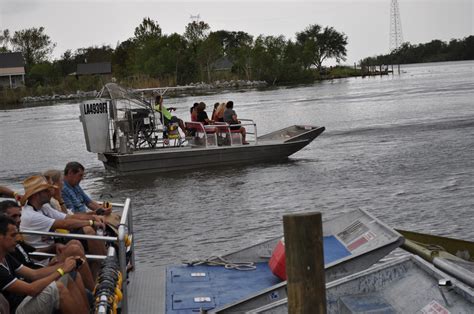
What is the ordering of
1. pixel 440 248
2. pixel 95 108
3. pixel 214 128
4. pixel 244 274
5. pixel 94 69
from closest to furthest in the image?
pixel 244 274 → pixel 440 248 → pixel 95 108 → pixel 214 128 → pixel 94 69

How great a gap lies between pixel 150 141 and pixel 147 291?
46.8 ft

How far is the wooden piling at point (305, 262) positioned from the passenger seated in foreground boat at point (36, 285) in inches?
72.4

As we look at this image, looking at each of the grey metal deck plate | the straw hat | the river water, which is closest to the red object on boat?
the grey metal deck plate

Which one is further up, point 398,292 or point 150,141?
point 150,141

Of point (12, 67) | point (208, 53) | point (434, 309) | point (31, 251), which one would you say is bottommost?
point (434, 309)

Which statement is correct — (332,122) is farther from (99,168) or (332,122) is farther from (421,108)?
(99,168)

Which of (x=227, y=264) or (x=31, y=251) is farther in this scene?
(x=227, y=264)

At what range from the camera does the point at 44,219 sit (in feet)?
26.2

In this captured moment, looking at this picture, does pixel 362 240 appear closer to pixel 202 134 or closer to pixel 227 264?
pixel 227 264

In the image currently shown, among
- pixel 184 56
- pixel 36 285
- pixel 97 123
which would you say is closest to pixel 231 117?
pixel 97 123

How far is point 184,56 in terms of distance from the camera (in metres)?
116

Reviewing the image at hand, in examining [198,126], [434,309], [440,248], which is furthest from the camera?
[198,126]

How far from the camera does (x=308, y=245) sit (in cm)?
578

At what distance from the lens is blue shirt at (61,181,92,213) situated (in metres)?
10.3
